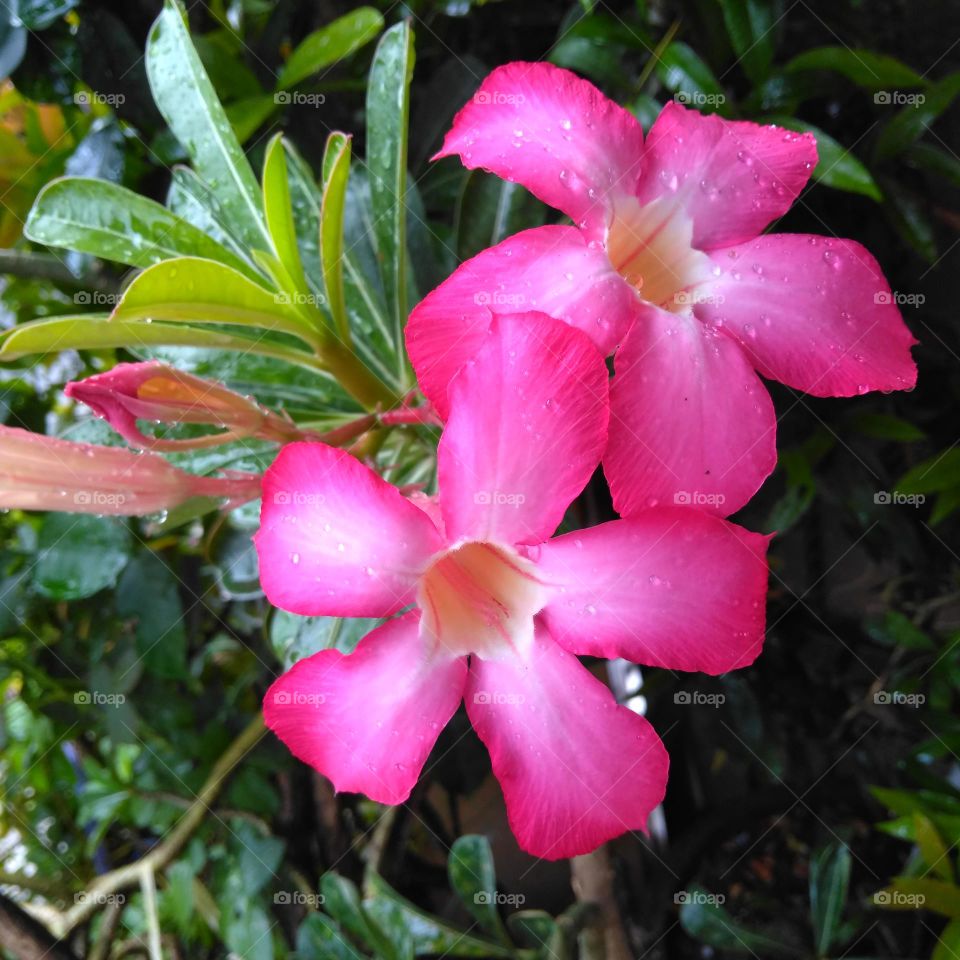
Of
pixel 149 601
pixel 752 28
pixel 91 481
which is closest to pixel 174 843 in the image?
Result: pixel 149 601

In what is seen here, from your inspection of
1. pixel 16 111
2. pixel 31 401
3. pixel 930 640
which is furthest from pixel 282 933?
pixel 16 111

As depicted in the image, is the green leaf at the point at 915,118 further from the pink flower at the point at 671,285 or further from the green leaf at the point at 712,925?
the green leaf at the point at 712,925

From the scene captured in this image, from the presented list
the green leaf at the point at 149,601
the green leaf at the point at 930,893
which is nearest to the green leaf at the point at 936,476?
the green leaf at the point at 930,893

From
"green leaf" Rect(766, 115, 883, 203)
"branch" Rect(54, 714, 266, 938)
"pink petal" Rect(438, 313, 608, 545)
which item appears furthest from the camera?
"branch" Rect(54, 714, 266, 938)

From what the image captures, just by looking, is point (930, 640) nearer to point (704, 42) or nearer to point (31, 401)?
point (704, 42)

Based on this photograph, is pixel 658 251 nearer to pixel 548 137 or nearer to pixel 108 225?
pixel 548 137

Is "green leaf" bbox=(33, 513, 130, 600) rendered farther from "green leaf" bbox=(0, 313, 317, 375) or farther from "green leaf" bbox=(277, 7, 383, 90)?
"green leaf" bbox=(277, 7, 383, 90)

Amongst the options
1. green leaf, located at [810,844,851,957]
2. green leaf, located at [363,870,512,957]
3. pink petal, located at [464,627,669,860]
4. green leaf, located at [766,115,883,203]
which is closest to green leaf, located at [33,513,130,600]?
green leaf, located at [363,870,512,957]
